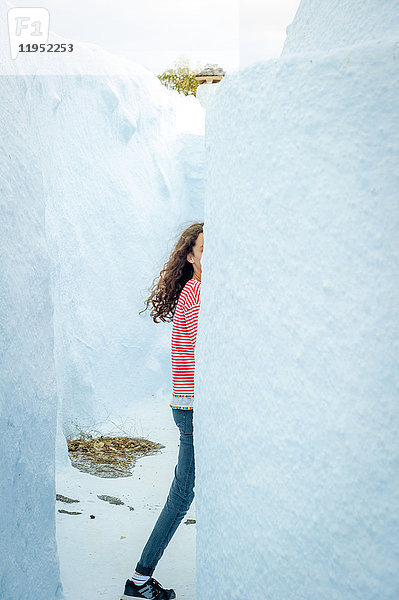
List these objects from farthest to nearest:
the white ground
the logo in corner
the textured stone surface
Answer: the logo in corner
the white ground
the textured stone surface

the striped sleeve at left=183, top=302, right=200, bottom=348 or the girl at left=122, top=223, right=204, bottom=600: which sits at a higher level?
the striped sleeve at left=183, top=302, right=200, bottom=348

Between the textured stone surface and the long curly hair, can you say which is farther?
the long curly hair

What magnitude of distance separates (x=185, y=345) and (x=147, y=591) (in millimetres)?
1174

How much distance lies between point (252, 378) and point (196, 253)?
1.30 metres

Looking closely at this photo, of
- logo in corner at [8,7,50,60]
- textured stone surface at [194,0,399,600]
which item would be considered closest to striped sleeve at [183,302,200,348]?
textured stone surface at [194,0,399,600]

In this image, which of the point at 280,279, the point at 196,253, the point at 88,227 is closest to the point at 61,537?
the point at 196,253

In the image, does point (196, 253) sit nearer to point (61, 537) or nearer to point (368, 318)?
point (368, 318)

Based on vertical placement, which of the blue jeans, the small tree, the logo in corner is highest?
the small tree

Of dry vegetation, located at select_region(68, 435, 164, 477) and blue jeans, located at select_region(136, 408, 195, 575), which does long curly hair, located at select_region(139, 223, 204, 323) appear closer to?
blue jeans, located at select_region(136, 408, 195, 575)

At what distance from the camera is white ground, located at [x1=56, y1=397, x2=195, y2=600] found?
3.37 meters

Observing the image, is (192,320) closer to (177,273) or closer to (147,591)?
(177,273)

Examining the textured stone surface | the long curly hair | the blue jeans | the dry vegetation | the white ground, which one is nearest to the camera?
the textured stone surface

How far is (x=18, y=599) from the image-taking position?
268cm

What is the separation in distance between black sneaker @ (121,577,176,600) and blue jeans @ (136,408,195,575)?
0.17m
